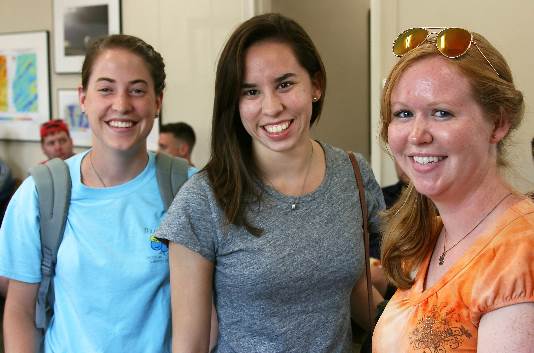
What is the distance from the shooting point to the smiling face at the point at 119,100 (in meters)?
1.69

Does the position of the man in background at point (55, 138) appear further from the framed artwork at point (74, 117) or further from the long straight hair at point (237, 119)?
the long straight hair at point (237, 119)

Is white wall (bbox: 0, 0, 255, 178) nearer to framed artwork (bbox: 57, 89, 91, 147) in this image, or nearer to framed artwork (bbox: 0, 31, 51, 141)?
framed artwork (bbox: 57, 89, 91, 147)

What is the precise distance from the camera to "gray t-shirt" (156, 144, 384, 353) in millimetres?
1489

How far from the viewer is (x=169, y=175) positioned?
1760 mm

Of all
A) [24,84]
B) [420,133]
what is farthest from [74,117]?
[420,133]

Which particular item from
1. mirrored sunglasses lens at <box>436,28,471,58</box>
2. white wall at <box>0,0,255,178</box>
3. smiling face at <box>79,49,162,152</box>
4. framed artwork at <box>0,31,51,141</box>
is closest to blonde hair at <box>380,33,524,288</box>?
mirrored sunglasses lens at <box>436,28,471,58</box>

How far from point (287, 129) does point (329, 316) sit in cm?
52

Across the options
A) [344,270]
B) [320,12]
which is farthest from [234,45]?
[320,12]

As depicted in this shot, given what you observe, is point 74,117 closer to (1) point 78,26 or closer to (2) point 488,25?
(1) point 78,26

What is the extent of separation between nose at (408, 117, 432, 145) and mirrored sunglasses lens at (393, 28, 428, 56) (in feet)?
0.57

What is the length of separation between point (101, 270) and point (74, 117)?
403 cm

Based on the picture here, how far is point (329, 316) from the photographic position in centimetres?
155

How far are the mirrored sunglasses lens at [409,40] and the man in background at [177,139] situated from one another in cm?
340

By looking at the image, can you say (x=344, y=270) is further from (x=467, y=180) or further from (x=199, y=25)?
(x=199, y=25)
